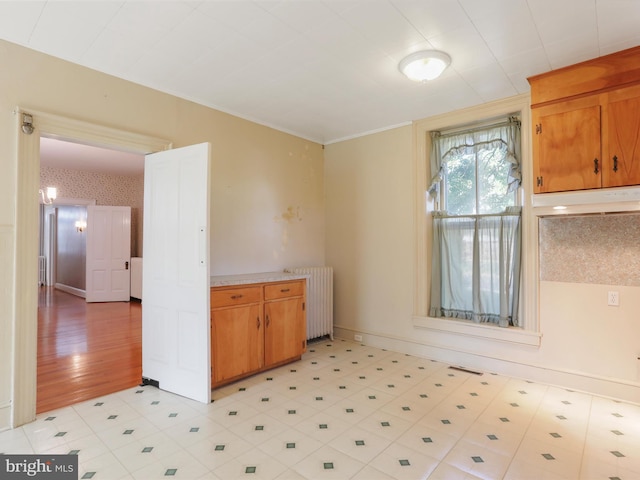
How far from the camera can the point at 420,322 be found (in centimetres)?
416

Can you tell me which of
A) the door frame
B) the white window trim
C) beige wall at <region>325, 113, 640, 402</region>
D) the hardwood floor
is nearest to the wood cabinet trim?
the white window trim

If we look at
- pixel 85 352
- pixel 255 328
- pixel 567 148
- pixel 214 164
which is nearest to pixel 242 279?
pixel 255 328

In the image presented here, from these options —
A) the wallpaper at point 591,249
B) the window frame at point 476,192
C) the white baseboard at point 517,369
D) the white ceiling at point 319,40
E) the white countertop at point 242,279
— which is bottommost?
the white baseboard at point 517,369

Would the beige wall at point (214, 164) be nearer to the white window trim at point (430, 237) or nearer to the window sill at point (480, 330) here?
the white window trim at point (430, 237)

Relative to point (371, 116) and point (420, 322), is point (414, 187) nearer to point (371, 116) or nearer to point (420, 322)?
point (371, 116)

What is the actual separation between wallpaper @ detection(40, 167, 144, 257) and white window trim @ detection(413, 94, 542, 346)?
6.80 meters

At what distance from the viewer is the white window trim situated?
3462 mm

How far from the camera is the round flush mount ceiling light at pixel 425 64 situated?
109 inches

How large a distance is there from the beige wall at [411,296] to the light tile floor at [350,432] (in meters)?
0.25

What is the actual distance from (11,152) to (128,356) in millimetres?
2607

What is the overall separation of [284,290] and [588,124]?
3116 millimetres

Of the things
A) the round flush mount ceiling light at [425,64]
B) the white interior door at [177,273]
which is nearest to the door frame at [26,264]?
the white interior door at [177,273]
